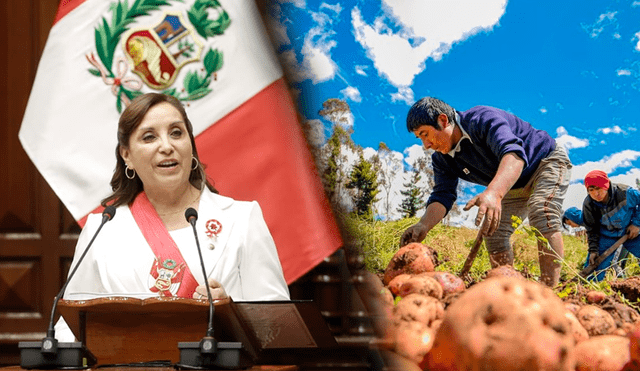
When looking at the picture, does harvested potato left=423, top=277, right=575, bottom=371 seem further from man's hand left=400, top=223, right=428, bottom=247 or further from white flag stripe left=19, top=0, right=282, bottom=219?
white flag stripe left=19, top=0, right=282, bottom=219

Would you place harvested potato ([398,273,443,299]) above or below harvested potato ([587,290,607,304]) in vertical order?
above

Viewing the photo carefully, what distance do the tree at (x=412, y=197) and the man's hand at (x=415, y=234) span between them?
0.02 m

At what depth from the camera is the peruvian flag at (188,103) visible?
1711 millimetres

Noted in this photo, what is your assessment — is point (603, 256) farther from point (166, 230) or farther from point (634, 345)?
point (166, 230)

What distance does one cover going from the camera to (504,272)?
0.99 m

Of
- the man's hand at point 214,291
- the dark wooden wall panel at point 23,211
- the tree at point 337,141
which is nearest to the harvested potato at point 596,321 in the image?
the tree at point 337,141

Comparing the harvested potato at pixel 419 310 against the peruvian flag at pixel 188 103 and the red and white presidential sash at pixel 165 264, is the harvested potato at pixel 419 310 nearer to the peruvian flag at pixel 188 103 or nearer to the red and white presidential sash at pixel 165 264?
the red and white presidential sash at pixel 165 264

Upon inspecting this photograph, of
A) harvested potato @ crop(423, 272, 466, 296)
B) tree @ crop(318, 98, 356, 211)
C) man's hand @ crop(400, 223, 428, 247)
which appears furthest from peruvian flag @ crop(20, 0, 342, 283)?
harvested potato @ crop(423, 272, 466, 296)

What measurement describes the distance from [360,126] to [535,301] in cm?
51

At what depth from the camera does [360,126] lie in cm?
110

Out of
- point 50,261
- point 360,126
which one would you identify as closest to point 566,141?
point 360,126

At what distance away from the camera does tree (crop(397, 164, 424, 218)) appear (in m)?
Answer: 1.08

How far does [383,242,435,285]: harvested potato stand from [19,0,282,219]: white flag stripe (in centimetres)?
84

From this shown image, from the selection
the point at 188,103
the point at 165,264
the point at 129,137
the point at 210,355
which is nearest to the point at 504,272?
the point at 210,355
